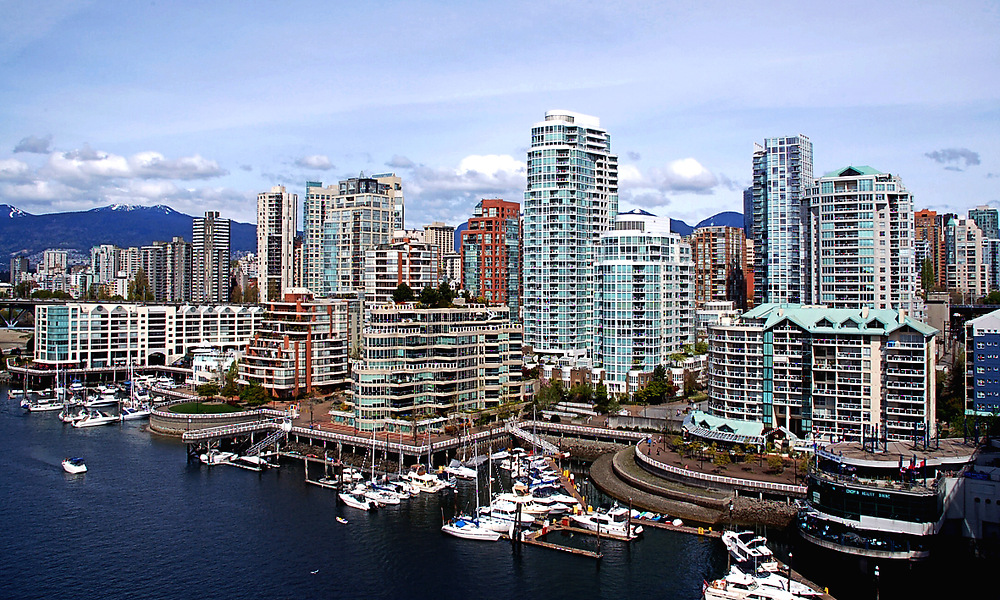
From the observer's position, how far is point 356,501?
5700cm

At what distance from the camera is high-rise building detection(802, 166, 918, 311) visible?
270 feet

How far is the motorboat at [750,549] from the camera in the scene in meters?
44.0

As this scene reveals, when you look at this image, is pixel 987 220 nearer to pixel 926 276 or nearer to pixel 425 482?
pixel 926 276

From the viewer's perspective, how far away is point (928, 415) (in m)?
60.0

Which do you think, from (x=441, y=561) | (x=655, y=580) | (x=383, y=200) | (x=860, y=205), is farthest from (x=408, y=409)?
(x=383, y=200)

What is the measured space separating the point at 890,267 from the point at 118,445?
257 ft

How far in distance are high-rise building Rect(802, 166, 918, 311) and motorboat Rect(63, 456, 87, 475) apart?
72.3 metres

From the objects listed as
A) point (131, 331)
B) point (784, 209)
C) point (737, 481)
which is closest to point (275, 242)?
point (131, 331)

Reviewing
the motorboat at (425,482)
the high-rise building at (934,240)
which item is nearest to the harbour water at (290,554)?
the motorboat at (425,482)

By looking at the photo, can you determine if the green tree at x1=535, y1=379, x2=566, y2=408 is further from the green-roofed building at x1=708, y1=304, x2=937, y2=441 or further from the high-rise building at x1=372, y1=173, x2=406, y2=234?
the high-rise building at x1=372, y1=173, x2=406, y2=234

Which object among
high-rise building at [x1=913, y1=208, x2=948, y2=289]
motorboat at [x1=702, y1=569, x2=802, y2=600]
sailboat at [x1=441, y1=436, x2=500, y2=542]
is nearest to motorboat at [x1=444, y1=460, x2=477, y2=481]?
sailboat at [x1=441, y1=436, x2=500, y2=542]

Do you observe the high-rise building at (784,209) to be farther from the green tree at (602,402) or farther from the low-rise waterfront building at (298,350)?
the low-rise waterfront building at (298,350)

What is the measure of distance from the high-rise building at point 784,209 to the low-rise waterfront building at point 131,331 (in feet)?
240

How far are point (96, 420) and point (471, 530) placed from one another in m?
55.9
